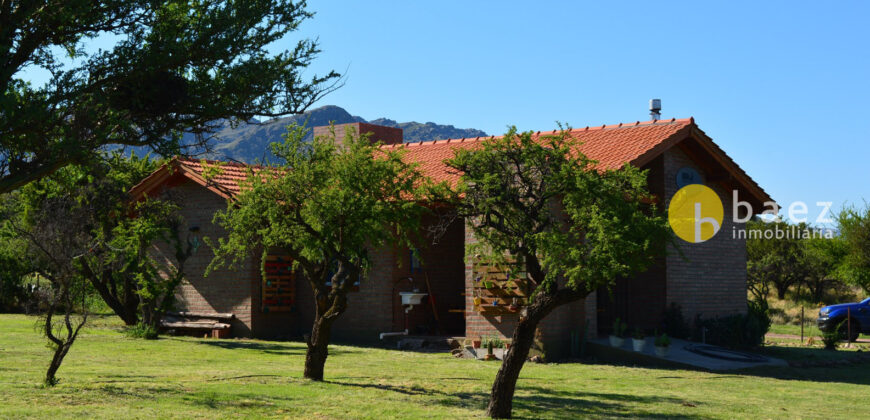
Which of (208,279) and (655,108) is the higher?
(655,108)

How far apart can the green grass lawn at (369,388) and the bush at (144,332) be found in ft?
7.20

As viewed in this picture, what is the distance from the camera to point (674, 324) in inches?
774

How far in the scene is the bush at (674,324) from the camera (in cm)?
1962

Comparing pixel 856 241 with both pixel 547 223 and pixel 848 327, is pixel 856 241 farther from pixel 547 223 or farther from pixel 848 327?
pixel 547 223

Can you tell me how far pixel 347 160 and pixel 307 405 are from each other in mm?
3519

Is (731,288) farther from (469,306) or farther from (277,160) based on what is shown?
(277,160)

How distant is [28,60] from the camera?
999 centimetres

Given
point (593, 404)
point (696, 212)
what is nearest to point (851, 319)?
point (696, 212)

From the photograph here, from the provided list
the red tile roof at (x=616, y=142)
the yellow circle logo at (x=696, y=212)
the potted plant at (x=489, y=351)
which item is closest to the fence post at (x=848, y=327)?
the yellow circle logo at (x=696, y=212)

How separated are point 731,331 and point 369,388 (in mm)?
10717

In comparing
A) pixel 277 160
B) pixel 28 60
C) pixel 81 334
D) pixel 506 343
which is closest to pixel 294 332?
pixel 81 334

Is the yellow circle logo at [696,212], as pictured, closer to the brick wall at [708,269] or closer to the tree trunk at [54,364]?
the brick wall at [708,269]

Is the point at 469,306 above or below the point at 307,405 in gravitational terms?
above

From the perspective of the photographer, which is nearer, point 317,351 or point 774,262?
point 317,351
